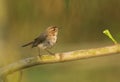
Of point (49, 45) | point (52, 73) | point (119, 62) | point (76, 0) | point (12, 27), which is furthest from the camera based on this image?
point (12, 27)

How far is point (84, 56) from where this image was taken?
3.96 feet

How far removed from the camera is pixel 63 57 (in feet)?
4.05

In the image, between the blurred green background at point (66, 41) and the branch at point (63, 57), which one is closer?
the branch at point (63, 57)

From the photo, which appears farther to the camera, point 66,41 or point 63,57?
point 66,41

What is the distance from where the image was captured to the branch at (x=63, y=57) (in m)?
1.21

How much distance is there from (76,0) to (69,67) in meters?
2.21

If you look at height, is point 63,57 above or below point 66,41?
above

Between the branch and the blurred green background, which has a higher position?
the branch

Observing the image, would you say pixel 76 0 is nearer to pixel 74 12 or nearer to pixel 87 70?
pixel 74 12

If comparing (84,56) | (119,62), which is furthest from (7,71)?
(119,62)

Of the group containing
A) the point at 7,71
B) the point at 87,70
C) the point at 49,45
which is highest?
the point at 7,71

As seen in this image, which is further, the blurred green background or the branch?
the blurred green background

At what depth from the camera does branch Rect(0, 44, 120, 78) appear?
1.21 metres

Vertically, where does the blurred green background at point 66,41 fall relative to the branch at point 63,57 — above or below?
below
